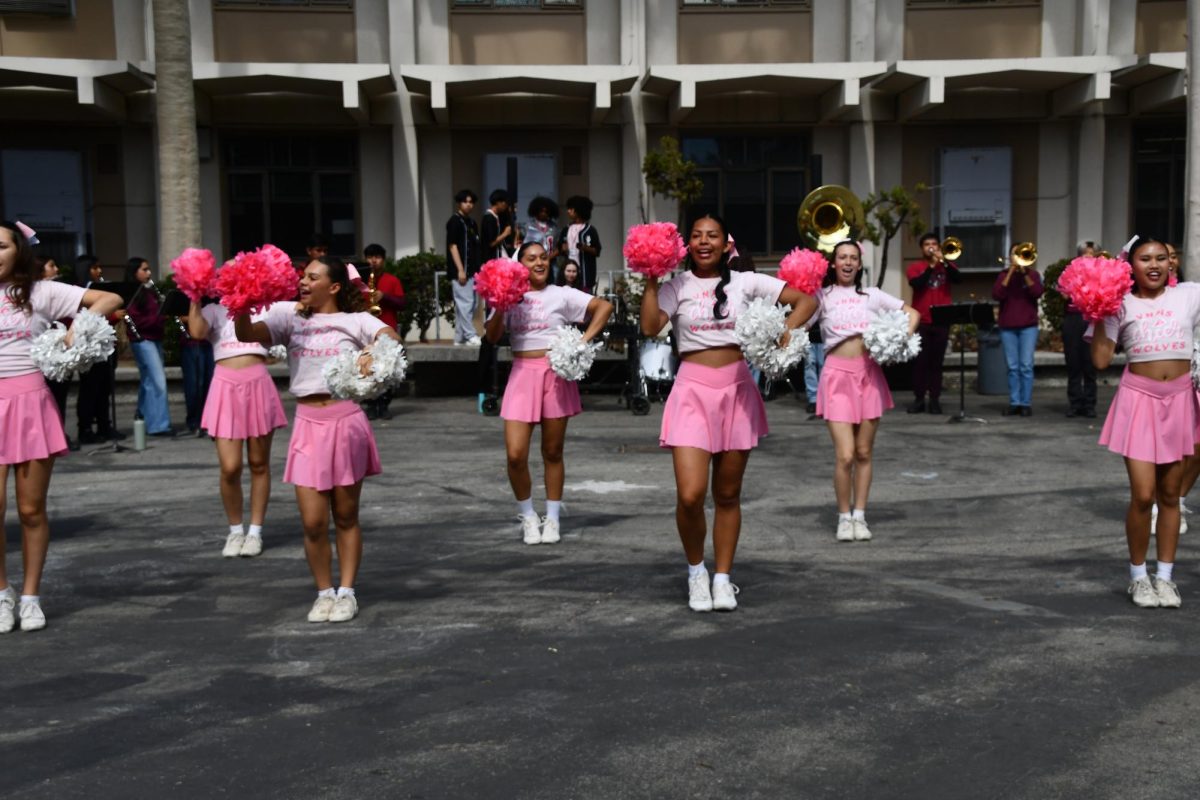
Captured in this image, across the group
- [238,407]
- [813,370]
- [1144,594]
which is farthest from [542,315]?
[813,370]

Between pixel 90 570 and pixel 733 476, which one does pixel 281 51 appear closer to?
pixel 90 570

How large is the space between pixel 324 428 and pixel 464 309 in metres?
12.5

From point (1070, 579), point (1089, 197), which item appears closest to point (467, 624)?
point (1070, 579)

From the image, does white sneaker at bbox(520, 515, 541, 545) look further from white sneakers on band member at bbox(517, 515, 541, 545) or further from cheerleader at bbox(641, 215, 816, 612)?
cheerleader at bbox(641, 215, 816, 612)

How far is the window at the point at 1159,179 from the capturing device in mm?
24547

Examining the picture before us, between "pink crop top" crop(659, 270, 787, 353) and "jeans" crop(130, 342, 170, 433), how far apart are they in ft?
31.3

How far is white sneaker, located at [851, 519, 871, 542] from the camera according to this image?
9.59 m

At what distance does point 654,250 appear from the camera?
7.22 m

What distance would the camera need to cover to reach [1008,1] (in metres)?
24.0

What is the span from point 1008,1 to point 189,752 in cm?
2180

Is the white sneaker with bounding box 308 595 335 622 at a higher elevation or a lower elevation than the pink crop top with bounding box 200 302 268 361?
lower

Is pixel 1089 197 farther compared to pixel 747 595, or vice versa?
pixel 1089 197

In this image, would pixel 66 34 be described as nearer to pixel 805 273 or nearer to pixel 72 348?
pixel 72 348

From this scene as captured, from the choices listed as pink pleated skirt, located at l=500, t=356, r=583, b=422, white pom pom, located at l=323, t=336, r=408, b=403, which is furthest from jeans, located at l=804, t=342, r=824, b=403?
white pom pom, located at l=323, t=336, r=408, b=403
